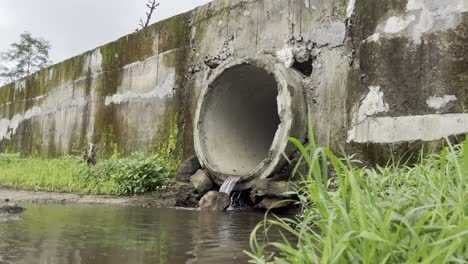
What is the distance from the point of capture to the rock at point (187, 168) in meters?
7.13

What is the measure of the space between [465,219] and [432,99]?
11.5 ft

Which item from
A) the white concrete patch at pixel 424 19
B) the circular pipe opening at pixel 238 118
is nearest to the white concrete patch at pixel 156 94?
the circular pipe opening at pixel 238 118

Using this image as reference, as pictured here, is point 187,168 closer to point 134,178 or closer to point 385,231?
Answer: point 134,178

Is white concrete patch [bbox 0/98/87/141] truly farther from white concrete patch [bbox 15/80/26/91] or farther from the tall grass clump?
Result: the tall grass clump

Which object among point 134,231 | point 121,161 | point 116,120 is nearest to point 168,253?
point 134,231

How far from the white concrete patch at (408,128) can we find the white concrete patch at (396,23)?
878 mm

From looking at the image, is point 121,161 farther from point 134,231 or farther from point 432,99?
point 432,99

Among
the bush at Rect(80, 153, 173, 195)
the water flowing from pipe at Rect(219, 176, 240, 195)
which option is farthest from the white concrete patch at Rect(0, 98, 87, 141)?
the water flowing from pipe at Rect(219, 176, 240, 195)

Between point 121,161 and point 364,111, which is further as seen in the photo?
point 121,161

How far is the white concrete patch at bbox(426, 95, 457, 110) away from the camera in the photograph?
4.61 m

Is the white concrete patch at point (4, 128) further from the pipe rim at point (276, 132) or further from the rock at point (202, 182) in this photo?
the rock at point (202, 182)

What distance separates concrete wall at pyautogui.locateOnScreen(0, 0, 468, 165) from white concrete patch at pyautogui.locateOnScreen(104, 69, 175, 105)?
0.7 inches

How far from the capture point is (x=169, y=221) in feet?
14.9

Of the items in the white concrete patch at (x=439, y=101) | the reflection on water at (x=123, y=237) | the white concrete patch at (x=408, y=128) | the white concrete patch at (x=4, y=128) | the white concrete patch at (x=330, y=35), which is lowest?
the reflection on water at (x=123, y=237)
